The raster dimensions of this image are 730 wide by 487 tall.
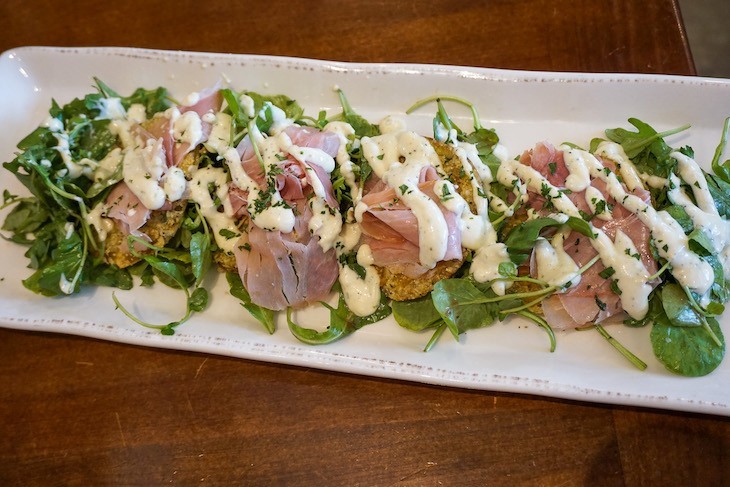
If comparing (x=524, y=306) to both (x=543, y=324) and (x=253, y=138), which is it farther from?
(x=253, y=138)

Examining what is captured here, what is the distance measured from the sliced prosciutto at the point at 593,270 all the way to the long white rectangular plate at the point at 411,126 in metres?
0.11

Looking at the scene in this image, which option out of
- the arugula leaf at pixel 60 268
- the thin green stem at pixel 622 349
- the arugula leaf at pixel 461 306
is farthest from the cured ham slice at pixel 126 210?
the thin green stem at pixel 622 349

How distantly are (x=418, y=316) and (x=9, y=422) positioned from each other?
1.71m

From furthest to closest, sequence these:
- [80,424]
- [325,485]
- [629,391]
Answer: [80,424]
[325,485]
[629,391]

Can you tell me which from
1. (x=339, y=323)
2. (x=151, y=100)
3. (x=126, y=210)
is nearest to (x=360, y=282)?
(x=339, y=323)

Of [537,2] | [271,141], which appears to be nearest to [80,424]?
[271,141]

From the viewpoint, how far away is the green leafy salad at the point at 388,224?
6.35 feet

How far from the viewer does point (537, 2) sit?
8.81 ft

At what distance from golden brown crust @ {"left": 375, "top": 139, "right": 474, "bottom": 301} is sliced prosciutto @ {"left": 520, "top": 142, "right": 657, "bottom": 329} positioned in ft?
0.96

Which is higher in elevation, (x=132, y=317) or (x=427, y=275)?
(x=427, y=275)

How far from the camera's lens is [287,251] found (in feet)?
6.62

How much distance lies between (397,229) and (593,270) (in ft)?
2.43

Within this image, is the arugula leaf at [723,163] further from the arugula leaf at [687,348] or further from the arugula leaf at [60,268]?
the arugula leaf at [60,268]

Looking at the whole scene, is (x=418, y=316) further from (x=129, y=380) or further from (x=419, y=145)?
(x=129, y=380)
